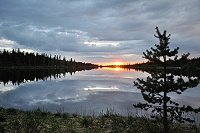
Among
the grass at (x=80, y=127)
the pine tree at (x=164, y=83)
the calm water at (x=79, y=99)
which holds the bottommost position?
the calm water at (x=79, y=99)

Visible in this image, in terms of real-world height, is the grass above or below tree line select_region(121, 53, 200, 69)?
below

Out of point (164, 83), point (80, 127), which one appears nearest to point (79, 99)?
point (80, 127)

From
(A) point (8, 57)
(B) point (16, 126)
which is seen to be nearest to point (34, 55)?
(A) point (8, 57)

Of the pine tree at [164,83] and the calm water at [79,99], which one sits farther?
the calm water at [79,99]

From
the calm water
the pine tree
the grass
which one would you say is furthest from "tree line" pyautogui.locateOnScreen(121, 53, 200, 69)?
the calm water

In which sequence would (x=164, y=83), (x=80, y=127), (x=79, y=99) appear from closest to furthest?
(x=164, y=83) < (x=80, y=127) < (x=79, y=99)

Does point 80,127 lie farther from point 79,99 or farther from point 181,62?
point 79,99

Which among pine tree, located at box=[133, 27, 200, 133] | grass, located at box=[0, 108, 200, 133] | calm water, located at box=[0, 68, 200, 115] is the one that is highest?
pine tree, located at box=[133, 27, 200, 133]

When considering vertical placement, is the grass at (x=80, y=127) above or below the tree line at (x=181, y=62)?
below

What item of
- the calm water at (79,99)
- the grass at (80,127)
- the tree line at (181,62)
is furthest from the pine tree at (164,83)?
the calm water at (79,99)

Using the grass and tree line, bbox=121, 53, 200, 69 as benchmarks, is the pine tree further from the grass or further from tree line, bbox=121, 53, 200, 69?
the grass

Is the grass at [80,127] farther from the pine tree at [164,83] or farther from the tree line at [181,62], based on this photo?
the tree line at [181,62]

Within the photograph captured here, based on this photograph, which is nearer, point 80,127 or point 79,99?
point 80,127

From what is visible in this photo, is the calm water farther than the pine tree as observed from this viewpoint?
Yes
